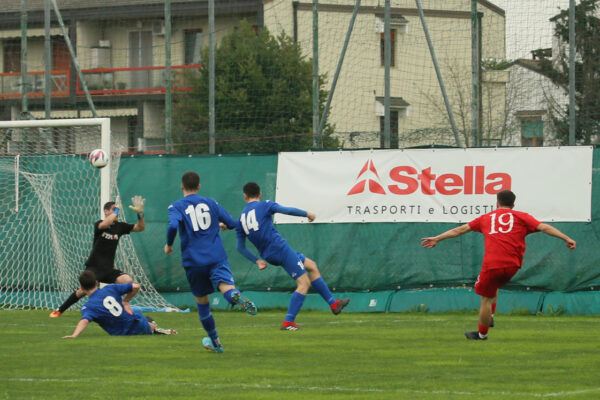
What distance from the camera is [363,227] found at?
18.9 meters

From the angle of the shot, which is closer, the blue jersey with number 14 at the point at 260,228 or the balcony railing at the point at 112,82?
the blue jersey with number 14 at the point at 260,228

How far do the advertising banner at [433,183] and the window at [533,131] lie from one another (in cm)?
223

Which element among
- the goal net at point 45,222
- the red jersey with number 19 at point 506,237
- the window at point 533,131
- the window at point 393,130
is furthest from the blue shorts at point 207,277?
the window at point 533,131

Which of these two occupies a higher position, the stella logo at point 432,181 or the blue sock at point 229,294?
the stella logo at point 432,181

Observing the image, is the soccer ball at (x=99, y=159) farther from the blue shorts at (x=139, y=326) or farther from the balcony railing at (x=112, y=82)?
the balcony railing at (x=112, y=82)

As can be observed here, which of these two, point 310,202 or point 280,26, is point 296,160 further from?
point 280,26

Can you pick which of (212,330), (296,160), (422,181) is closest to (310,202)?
(296,160)

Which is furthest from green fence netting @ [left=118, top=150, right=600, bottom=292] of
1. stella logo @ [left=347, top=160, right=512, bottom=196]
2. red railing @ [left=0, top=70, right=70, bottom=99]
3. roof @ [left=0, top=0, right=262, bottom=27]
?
red railing @ [left=0, top=70, right=70, bottom=99]

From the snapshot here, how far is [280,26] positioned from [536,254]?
1348 cm

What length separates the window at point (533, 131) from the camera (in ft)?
67.3

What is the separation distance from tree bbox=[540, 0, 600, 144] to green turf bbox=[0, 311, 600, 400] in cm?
433

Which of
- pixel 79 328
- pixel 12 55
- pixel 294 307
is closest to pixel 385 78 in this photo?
pixel 294 307

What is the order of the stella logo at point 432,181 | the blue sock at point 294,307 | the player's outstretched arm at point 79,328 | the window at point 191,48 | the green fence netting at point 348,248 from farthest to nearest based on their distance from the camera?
the window at point 191,48
the stella logo at point 432,181
the green fence netting at point 348,248
the blue sock at point 294,307
the player's outstretched arm at point 79,328

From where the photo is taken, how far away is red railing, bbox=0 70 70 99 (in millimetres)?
38250
